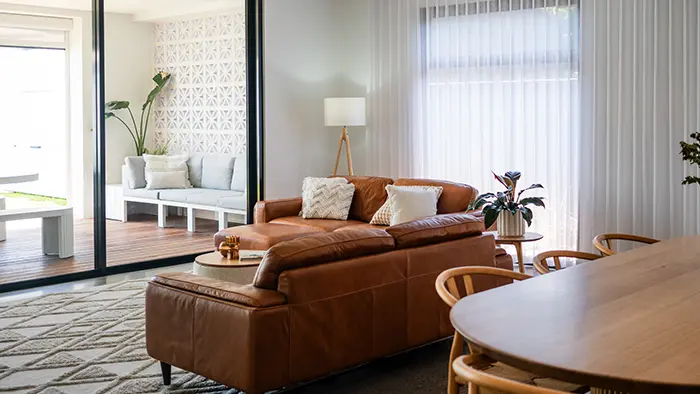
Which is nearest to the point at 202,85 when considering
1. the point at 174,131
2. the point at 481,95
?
the point at 174,131

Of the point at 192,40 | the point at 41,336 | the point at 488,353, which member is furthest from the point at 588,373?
the point at 192,40

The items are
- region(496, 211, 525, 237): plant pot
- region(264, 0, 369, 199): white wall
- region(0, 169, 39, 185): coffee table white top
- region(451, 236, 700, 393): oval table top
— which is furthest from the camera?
region(264, 0, 369, 199): white wall

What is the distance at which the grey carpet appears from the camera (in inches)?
155

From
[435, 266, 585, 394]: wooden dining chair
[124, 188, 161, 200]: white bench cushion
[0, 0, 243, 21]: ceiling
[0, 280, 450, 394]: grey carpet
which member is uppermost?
[0, 0, 243, 21]: ceiling

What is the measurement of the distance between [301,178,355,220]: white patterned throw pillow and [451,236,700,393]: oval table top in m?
4.16

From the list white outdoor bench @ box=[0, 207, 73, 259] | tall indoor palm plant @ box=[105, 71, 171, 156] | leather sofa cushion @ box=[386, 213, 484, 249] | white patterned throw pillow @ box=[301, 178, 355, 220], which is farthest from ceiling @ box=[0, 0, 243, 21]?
leather sofa cushion @ box=[386, 213, 484, 249]

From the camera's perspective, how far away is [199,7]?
7691 mm

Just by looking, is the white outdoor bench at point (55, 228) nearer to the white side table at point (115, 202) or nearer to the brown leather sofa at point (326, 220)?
the white side table at point (115, 202)

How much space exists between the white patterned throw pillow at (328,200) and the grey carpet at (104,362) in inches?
80.1

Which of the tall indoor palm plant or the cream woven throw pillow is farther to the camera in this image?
the tall indoor palm plant

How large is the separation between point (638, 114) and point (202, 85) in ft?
13.0

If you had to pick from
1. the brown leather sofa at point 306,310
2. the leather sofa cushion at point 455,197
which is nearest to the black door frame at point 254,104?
the leather sofa cushion at point 455,197

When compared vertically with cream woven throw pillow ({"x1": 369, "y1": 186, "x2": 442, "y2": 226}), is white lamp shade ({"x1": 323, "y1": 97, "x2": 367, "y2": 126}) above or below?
above

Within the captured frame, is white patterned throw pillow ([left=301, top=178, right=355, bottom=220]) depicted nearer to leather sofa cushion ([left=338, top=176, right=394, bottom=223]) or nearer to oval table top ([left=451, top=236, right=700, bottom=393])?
leather sofa cushion ([left=338, top=176, right=394, bottom=223])
